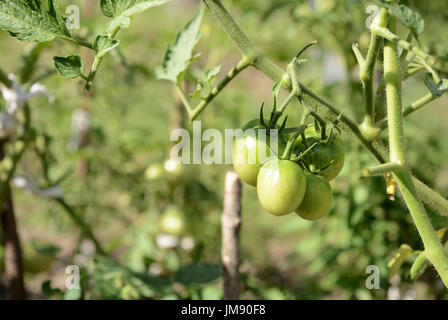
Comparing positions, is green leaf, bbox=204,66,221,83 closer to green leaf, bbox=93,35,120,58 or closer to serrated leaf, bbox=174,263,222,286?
green leaf, bbox=93,35,120,58

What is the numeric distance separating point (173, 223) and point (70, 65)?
3.03 feet

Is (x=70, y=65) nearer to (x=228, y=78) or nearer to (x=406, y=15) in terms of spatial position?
(x=228, y=78)

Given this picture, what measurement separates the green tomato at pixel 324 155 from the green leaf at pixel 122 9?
29 centimetres

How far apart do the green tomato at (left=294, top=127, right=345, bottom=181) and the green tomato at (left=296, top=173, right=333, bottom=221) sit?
0.08 feet

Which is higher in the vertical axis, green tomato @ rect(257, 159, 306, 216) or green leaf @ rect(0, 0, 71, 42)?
green leaf @ rect(0, 0, 71, 42)

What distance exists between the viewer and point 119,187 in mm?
1709

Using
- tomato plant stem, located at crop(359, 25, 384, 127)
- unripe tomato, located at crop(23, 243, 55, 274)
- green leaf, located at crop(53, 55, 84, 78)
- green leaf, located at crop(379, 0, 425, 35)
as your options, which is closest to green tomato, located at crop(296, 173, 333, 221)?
tomato plant stem, located at crop(359, 25, 384, 127)

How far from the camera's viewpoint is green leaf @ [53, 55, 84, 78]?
61 cm

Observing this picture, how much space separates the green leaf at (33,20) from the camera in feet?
1.96

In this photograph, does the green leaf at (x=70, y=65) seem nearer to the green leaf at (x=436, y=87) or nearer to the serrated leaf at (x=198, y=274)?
the green leaf at (x=436, y=87)

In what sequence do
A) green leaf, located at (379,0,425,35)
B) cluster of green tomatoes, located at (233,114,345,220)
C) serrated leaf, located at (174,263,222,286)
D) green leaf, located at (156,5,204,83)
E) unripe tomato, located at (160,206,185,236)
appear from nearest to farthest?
green leaf, located at (379,0,425,35) → cluster of green tomatoes, located at (233,114,345,220) → green leaf, located at (156,5,204,83) → serrated leaf, located at (174,263,222,286) → unripe tomato, located at (160,206,185,236)

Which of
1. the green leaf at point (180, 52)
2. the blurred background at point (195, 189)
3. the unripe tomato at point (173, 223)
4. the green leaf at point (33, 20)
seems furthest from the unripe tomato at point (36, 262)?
the green leaf at point (33, 20)

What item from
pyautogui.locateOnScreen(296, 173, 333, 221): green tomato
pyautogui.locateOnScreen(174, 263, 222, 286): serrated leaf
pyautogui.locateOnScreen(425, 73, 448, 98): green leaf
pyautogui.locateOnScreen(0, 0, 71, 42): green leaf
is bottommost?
pyautogui.locateOnScreen(174, 263, 222, 286): serrated leaf
